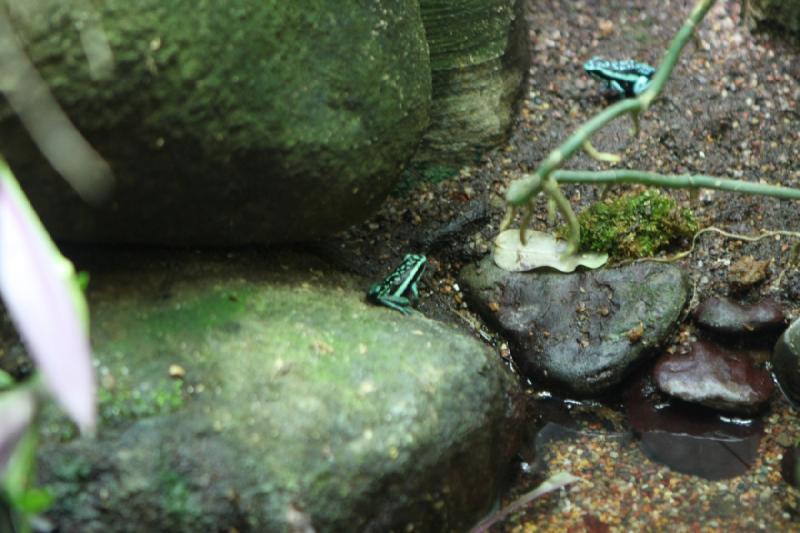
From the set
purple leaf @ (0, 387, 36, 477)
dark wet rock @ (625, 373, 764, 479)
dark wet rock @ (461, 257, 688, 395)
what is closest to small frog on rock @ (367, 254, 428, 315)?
dark wet rock @ (461, 257, 688, 395)

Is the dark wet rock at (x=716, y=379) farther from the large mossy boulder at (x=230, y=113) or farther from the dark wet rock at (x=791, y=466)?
the large mossy boulder at (x=230, y=113)

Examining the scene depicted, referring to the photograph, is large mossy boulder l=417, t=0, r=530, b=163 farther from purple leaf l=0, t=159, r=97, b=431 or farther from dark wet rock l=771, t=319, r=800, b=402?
purple leaf l=0, t=159, r=97, b=431

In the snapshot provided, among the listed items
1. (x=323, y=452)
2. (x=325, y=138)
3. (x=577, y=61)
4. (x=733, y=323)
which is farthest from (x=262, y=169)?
(x=577, y=61)

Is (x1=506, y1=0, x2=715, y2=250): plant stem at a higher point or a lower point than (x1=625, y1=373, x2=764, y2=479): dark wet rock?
higher

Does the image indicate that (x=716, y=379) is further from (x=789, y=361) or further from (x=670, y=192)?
(x=670, y=192)

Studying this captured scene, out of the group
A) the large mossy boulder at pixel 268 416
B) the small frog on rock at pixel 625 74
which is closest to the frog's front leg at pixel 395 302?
the large mossy boulder at pixel 268 416

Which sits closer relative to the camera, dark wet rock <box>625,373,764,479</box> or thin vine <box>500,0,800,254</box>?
thin vine <box>500,0,800,254</box>
